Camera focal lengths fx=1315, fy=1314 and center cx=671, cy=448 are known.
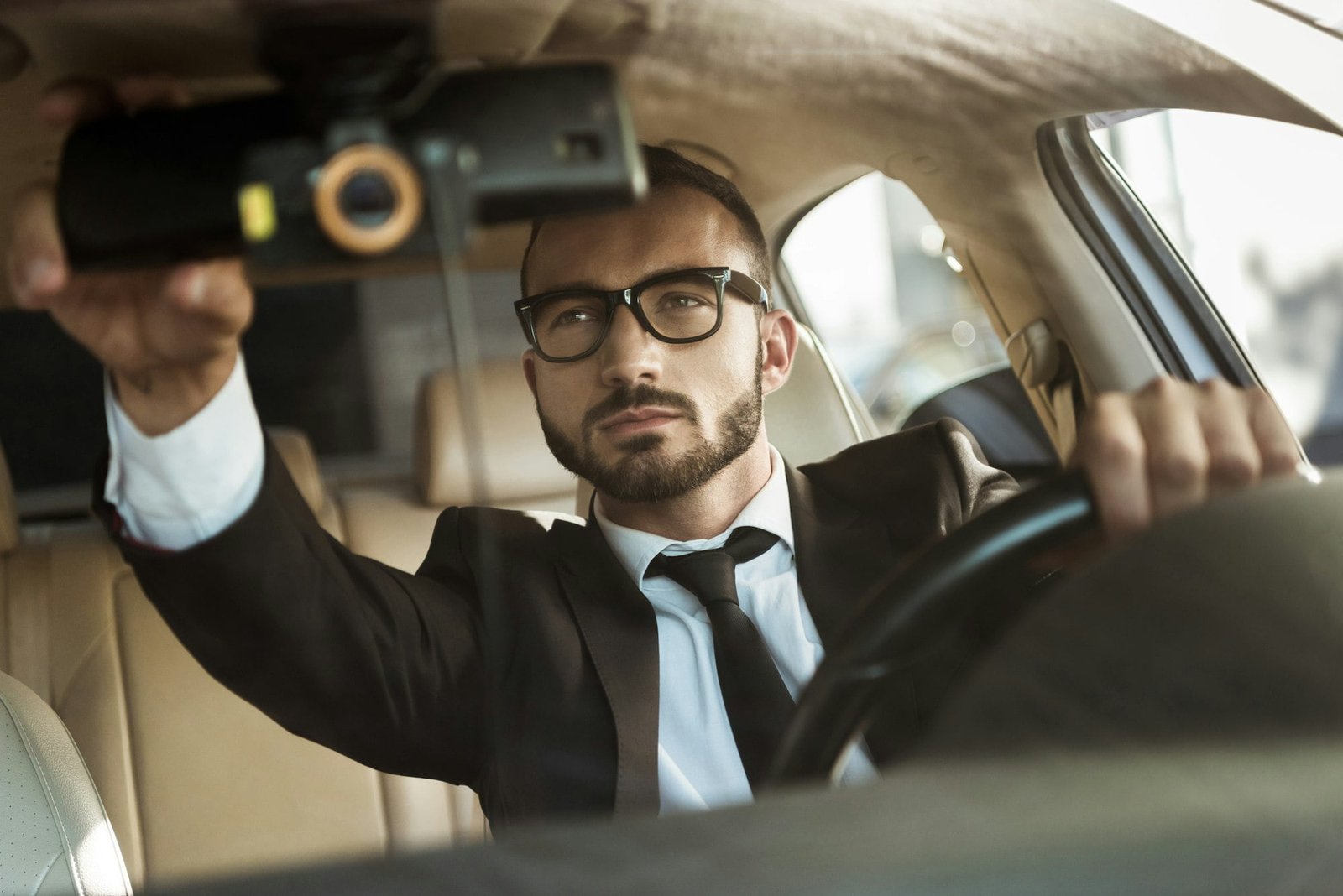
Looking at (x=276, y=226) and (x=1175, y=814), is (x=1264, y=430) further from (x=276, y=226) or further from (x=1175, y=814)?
(x=276, y=226)

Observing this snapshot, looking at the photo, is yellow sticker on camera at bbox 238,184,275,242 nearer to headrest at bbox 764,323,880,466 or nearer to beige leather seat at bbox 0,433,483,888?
beige leather seat at bbox 0,433,483,888

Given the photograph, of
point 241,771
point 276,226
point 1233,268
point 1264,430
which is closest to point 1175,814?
point 1264,430

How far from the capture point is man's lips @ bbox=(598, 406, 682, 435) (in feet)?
2.57

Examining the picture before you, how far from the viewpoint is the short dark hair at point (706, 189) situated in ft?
2.28

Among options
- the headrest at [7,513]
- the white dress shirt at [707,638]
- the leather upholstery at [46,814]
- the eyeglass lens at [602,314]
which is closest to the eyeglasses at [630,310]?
the eyeglass lens at [602,314]

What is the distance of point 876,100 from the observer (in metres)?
0.80

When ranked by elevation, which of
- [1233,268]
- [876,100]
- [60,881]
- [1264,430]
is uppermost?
[876,100]

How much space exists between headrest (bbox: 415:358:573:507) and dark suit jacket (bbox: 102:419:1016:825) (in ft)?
0.07

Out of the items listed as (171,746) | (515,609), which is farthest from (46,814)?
(515,609)

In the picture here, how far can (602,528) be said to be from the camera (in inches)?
33.7

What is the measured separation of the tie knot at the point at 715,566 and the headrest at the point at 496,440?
101mm

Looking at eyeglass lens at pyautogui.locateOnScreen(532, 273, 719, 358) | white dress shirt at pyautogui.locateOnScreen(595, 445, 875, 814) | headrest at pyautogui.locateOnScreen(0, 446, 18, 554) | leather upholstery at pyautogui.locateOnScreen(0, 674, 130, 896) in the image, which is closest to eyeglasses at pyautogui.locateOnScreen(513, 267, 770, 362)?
eyeglass lens at pyautogui.locateOnScreen(532, 273, 719, 358)

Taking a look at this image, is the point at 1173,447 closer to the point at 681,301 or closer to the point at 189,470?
the point at 681,301

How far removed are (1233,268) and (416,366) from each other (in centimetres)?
53
